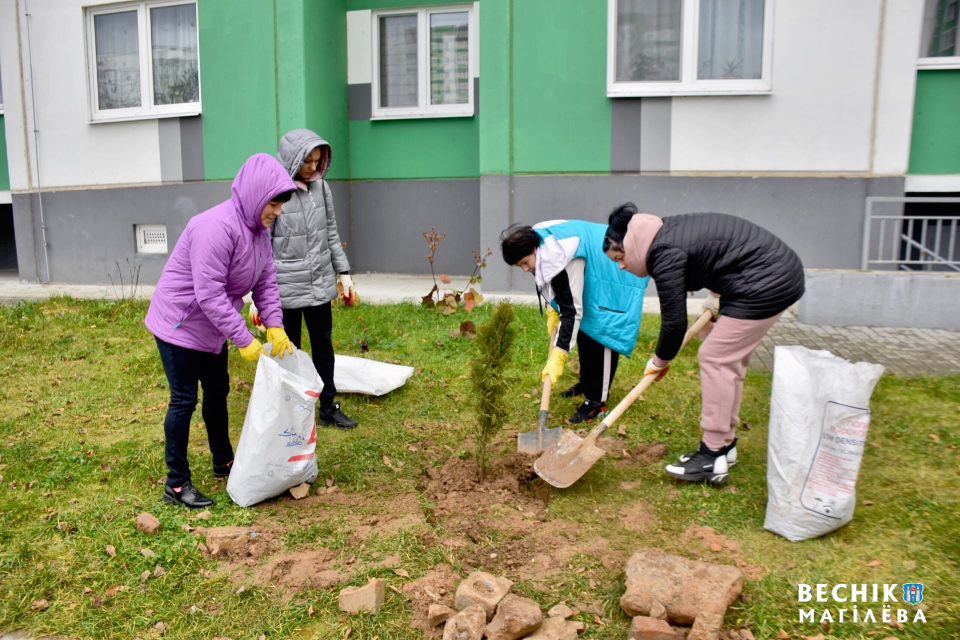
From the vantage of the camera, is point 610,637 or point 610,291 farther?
point 610,291

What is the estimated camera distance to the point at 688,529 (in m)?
3.38

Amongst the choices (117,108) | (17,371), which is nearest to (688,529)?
(17,371)

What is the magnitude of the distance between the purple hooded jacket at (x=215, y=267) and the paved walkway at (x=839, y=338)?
13.6 feet

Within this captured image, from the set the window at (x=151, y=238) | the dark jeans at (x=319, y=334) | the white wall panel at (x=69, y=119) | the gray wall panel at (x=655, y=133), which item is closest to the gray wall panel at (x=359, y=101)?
the white wall panel at (x=69, y=119)

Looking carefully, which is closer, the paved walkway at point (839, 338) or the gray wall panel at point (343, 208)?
the paved walkway at point (839, 338)

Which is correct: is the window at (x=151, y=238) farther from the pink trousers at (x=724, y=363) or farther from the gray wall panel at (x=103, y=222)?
the pink trousers at (x=724, y=363)

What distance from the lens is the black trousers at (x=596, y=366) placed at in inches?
186

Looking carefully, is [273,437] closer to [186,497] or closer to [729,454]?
[186,497]

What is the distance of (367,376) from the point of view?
5.36 m

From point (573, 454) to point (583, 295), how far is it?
3.68 ft

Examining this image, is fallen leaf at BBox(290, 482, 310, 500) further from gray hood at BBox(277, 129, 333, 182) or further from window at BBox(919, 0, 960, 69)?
window at BBox(919, 0, 960, 69)

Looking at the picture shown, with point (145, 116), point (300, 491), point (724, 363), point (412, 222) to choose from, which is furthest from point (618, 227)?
point (145, 116)

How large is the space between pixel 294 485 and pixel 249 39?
730 cm

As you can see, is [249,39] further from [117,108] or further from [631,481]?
[631,481]
